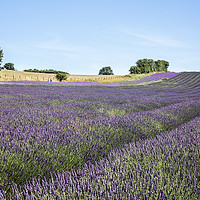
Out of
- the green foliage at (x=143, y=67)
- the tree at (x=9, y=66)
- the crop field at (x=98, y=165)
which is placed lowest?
the crop field at (x=98, y=165)

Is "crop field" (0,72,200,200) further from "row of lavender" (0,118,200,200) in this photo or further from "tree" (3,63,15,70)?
"tree" (3,63,15,70)

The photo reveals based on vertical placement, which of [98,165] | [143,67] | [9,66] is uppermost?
[143,67]

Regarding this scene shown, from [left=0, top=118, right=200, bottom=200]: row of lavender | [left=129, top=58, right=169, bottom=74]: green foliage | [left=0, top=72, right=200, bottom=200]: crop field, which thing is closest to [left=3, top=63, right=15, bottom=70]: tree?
[left=129, top=58, right=169, bottom=74]: green foliage

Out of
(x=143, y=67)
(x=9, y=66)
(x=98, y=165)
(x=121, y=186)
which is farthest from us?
(x=143, y=67)

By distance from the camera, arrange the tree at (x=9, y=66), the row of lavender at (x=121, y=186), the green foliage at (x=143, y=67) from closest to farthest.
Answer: the row of lavender at (x=121, y=186)
the tree at (x=9, y=66)
the green foliage at (x=143, y=67)

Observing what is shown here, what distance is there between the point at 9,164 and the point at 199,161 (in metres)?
1.79

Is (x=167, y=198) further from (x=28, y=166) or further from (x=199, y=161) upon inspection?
(x=28, y=166)

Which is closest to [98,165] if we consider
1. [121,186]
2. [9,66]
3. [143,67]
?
[121,186]

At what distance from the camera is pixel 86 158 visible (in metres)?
2.42

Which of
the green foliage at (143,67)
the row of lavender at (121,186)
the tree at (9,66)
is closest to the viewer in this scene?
the row of lavender at (121,186)

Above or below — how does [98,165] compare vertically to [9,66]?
below

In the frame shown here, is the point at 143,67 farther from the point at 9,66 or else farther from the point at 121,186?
the point at 121,186

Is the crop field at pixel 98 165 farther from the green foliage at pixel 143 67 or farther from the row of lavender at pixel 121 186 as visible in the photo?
the green foliage at pixel 143 67

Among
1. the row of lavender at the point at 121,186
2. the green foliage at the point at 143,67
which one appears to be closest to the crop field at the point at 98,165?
the row of lavender at the point at 121,186
